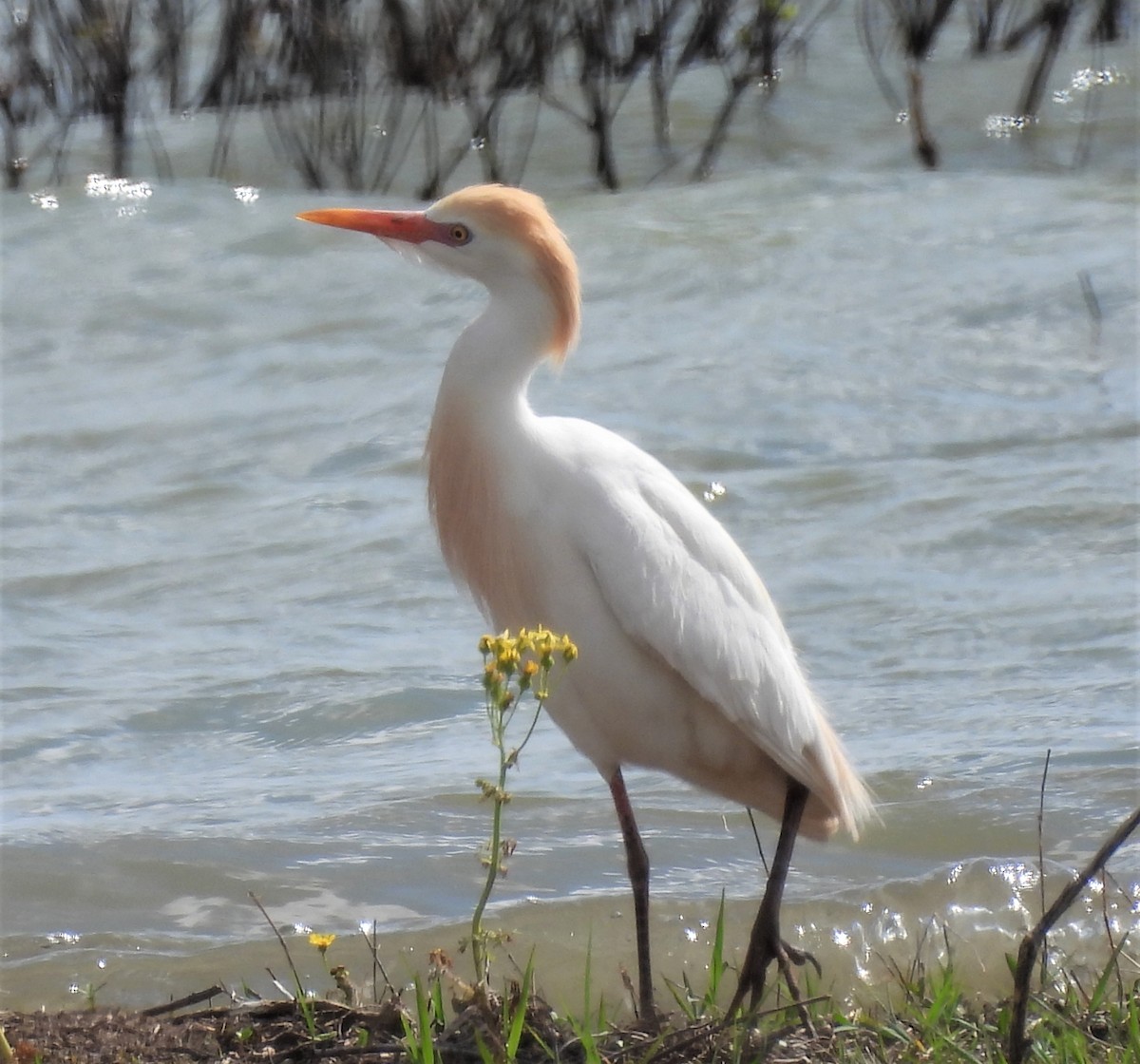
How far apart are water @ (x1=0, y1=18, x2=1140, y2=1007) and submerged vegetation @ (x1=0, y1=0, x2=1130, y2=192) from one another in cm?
37

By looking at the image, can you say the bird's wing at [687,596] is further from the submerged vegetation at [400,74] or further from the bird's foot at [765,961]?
the submerged vegetation at [400,74]

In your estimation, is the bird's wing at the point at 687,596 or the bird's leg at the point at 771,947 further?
the bird's wing at the point at 687,596

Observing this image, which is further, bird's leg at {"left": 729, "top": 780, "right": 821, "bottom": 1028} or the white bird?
the white bird

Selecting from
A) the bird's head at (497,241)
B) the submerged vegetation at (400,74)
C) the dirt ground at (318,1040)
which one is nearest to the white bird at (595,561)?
the bird's head at (497,241)

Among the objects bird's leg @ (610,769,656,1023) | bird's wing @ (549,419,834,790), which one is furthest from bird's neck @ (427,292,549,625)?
bird's leg @ (610,769,656,1023)

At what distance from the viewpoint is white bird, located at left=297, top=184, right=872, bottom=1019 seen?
11.2 ft

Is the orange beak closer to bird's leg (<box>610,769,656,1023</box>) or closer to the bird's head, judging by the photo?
the bird's head

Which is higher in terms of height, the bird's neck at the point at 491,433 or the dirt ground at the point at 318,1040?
the bird's neck at the point at 491,433

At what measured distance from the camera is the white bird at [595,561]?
135 inches

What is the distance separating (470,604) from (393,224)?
95.6 inches

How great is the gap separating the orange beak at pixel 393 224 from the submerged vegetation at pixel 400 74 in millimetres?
6931

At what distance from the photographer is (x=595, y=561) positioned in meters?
3.40

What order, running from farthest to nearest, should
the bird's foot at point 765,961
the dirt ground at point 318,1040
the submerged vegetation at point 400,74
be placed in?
1. the submerged vegetation at point 400,74
2. the bird's foot at point 765,961
3. the dirt ground at point 318,1040

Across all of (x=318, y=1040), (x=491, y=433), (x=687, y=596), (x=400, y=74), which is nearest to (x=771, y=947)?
(x=687, y=596)
